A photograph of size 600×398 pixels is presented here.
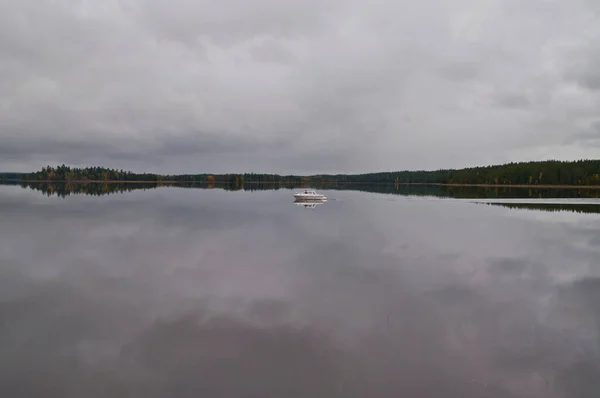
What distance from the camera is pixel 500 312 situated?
20781mm

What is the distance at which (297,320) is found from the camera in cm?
1916

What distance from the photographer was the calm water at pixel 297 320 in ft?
44.5

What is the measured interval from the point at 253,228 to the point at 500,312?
129 feet

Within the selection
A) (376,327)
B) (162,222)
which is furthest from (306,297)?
(162,222)

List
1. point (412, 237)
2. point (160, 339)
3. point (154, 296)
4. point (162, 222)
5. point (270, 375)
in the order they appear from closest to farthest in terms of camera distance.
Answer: point (270, 375), point (160, 339), point (154, 296), point (412, 237), point (162, 222)

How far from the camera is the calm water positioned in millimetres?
13555

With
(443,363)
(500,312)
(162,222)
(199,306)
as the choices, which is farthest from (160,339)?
(162,222)

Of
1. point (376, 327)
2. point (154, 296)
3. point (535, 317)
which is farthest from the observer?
point (154, 296)

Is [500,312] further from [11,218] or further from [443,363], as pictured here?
[11,218]

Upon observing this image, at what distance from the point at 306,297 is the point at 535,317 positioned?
12.9 m

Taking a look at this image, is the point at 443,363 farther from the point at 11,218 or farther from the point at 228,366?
the point at 11,218

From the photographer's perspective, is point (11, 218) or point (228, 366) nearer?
point (228, 366)

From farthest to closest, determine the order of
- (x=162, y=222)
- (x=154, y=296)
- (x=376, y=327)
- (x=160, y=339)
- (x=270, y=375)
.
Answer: (x=162, y=222)
(x=154, y=296)
(x=376, y=327)
(x=160, y=339)
(x=270, y=375)

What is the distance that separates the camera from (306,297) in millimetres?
23125
